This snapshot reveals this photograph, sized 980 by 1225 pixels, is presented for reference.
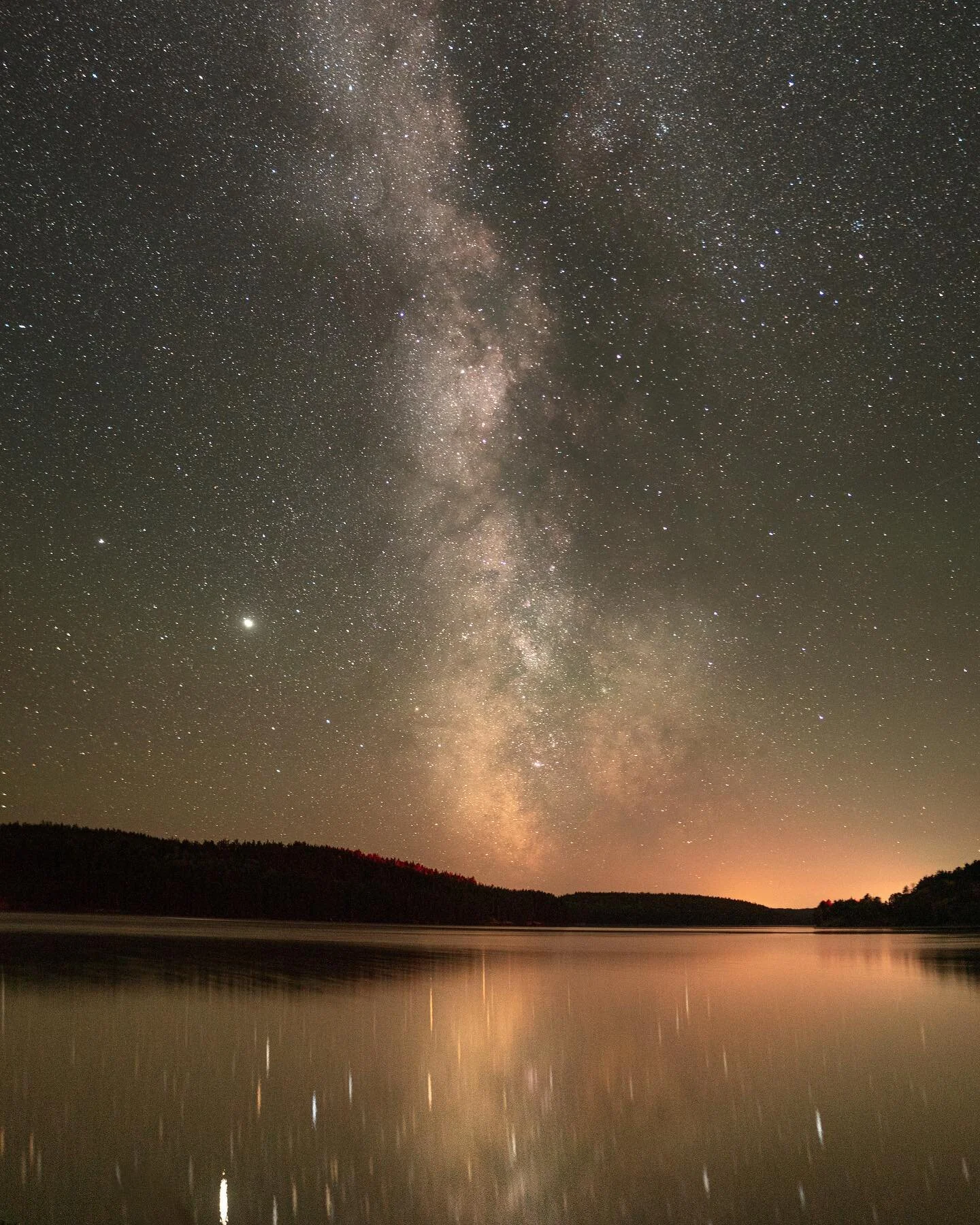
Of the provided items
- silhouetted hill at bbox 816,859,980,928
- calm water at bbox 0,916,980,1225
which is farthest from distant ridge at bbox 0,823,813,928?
calm water at bbox 0,916,980,1225

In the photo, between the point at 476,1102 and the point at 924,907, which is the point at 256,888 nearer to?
the point at 924,907

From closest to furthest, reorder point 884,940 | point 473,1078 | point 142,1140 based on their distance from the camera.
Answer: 1. point 142,1140
2. point 473,1078
3. point 884,940

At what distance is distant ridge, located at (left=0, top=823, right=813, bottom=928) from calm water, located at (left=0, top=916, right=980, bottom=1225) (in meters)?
61.7

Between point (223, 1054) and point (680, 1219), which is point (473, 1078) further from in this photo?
point (680, 1219)

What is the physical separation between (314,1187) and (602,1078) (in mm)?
3946

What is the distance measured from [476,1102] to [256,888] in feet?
259

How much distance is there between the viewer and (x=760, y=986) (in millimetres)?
18203

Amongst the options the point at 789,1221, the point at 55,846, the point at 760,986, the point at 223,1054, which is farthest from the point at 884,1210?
the point at 55,846

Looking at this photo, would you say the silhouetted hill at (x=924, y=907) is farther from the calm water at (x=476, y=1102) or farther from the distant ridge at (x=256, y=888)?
the calm water at (x=476, y=1102)

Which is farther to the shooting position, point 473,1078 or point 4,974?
point 4,974

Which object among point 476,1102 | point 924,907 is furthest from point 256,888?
point 476,1102

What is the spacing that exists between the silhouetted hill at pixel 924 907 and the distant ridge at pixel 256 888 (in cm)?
1351

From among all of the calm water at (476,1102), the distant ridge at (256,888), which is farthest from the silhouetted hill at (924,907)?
the calm water at (476,1102)

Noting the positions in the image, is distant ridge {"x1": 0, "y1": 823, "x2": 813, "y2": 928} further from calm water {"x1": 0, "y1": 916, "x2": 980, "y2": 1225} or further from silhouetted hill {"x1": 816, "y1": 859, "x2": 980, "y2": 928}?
calm water {"x1": 0, "y1": 916, "x2": 980, "y2": 1225}
